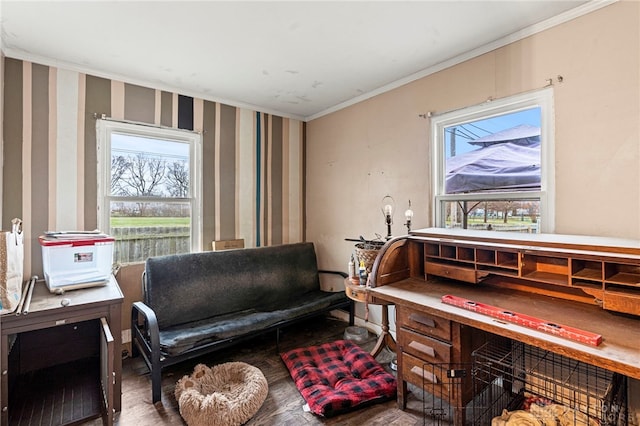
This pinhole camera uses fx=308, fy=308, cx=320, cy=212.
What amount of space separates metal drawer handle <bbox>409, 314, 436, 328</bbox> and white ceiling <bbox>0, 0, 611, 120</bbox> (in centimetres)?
185

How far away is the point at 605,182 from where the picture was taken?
1.82 meters

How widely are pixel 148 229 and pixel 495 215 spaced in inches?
121

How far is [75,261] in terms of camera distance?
2.17 meters

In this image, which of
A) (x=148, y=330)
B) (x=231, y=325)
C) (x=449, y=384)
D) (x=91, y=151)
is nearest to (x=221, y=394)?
(x=231, y=325)

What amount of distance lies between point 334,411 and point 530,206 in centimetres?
192

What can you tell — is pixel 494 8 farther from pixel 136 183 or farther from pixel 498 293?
pixel 136 183

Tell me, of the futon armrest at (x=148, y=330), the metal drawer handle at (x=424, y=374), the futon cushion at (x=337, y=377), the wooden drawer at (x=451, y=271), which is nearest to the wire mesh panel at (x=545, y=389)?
the metal drawer handle at (x=424, y=374)

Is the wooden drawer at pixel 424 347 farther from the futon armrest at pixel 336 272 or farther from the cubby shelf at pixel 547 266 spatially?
the futon armrest at pixel 336 272

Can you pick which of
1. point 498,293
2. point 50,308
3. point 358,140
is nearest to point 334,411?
point 498,293

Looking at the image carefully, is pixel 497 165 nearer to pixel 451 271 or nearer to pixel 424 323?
pixel 451 271

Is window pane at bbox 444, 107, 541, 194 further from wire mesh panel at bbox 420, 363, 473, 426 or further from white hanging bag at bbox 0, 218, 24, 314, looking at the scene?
white hanging bag at bbox 0, 218, 24, 314

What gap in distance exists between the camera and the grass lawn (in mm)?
2811

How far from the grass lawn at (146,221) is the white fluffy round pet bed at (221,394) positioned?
56.1 inches

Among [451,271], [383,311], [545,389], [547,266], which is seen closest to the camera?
[545,389]
